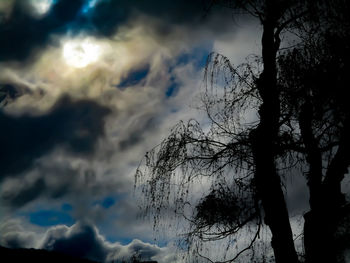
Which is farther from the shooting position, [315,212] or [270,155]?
[270,155]

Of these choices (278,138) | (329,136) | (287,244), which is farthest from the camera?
(278,138)

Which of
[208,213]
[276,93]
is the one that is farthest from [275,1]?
[208,213]

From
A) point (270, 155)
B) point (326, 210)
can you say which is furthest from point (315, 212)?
point (270, 155)

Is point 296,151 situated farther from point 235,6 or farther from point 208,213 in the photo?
point 235,6

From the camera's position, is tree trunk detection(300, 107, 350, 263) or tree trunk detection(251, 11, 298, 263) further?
tree trunk detection(251, 11, 298, 263)

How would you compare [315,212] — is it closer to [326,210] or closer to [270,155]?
[326,210]

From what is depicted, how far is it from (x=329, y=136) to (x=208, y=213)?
7.31ft

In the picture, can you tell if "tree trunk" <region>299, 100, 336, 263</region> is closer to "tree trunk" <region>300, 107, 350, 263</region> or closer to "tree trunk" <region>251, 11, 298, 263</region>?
"tree trunk" <region>300, 107, 350, 263</region>

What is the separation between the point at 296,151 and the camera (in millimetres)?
5312

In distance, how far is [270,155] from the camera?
16.0ft

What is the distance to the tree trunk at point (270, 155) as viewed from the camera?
4.59 m

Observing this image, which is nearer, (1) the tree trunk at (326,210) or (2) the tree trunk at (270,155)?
(1) the tree trunk at (326,210)

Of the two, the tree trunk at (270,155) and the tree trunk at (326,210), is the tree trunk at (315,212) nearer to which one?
the tree trunk at (326,210)

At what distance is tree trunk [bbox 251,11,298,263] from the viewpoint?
181 inches
